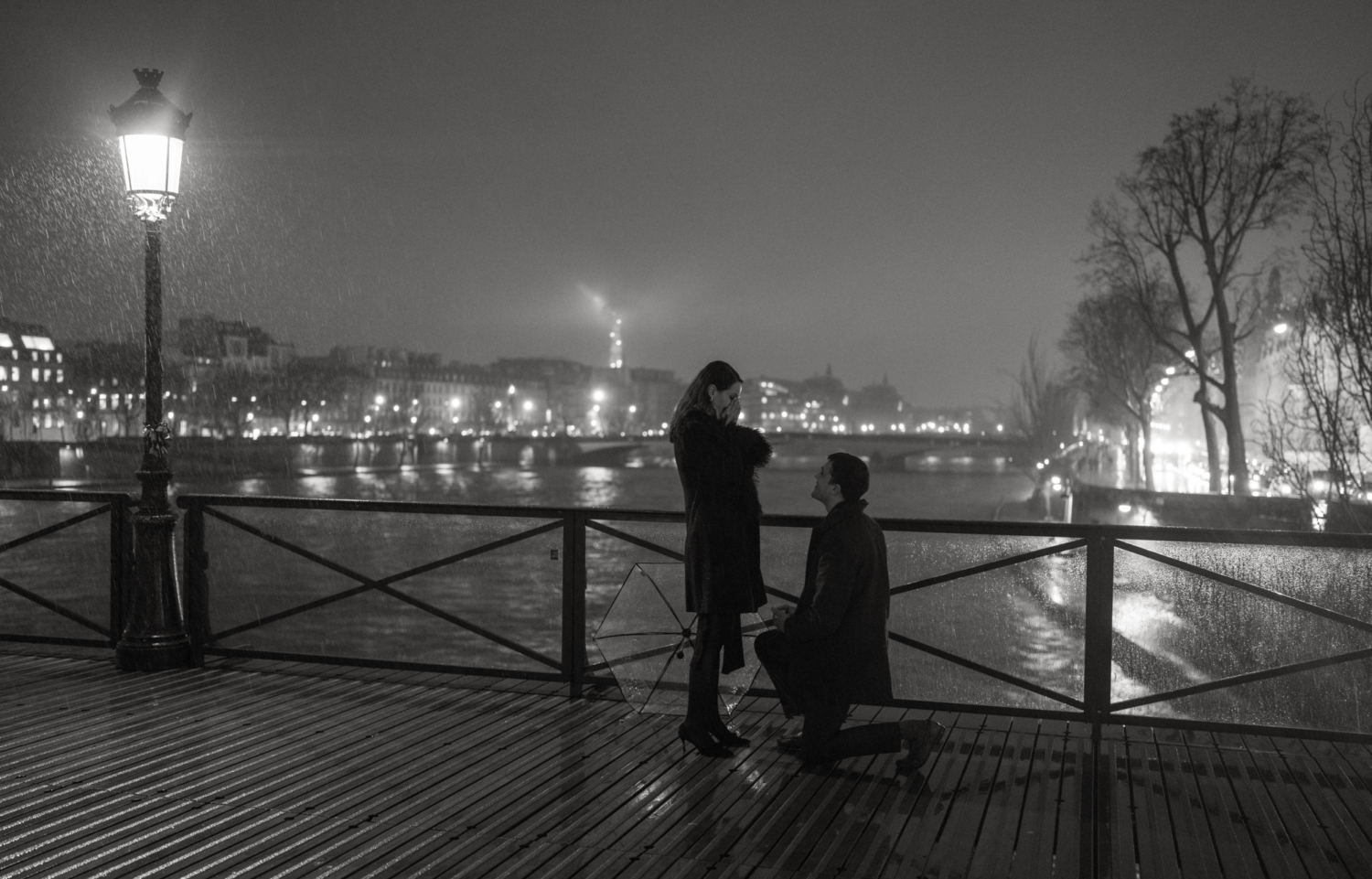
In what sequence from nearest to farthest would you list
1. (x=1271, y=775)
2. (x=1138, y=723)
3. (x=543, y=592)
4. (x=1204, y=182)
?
1. (x=1271, y=775)
2. (x=1138, y=723)
3. (x=543, y=592)
4. (x=1204, y=182)

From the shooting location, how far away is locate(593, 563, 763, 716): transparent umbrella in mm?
6160

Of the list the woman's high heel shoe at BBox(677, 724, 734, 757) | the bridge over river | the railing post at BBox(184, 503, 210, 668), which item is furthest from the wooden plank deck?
the bridge over river

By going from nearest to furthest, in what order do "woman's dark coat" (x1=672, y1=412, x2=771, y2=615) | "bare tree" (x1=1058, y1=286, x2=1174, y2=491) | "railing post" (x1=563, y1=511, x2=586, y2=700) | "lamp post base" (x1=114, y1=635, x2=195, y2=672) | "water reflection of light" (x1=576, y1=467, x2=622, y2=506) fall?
1. "woman's dark coat" (x1=672, y1=412, x2=771, y2=615)
2. "railing post" (x1=563, y1=511, x2=586, y2=700)
3. "lamp post base" (x1=114, y1=635, x2=195, y2=672)
4. "bare tree" (x1=1058, y1=286, x2=1174, y2=491)
5. "water reflection of light" (x1=576, y1=467, x2=622, y2=506)

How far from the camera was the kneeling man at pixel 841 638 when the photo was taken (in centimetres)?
508

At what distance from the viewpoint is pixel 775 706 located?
6570 mm

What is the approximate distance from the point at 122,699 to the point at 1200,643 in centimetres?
605

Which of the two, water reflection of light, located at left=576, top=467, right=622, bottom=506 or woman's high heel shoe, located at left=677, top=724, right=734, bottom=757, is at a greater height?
woman's high heel shoe, located at left=677, top=724, right=734, bottom=757

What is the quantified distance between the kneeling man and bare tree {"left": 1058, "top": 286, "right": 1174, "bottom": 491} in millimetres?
32630

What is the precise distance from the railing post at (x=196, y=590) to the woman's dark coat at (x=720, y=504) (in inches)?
157

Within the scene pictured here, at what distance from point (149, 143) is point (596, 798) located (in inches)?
214

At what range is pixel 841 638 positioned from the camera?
5145 millimetres

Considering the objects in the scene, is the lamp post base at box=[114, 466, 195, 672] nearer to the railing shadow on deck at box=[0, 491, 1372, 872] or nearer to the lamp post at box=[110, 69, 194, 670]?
the lamp post at box=[110, 69, 194, 670]

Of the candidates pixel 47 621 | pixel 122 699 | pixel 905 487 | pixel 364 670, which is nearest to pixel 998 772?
pixel 364 670

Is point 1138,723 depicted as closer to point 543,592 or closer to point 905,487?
point 543,592
